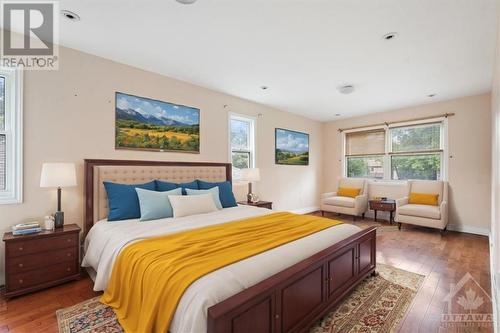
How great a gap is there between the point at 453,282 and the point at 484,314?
1.86ft

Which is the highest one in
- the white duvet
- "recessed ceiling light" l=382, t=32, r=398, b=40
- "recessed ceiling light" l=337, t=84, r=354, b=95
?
"recessed ceiling light" l=382, t=32, r=398, b=40

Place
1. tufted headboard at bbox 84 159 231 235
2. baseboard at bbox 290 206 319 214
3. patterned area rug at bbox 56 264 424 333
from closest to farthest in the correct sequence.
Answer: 1. patterned area rug at bbox 56 264 424 333
2. tufted headboard at bbox 84 159 231 235
3. baseboard at bbox 290 206 319 214

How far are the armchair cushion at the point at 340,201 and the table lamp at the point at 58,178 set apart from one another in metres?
5.05

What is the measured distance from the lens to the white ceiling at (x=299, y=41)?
2.09 m

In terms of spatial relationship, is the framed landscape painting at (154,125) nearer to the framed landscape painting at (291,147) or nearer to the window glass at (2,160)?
the window glass at (2,160)

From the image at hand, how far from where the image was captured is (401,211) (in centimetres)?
458

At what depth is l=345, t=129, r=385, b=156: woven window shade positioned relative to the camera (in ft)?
18.7

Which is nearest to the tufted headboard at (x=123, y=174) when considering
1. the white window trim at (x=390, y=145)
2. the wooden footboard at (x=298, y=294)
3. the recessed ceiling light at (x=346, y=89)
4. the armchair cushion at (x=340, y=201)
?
the wooden footboard at (x=298, y=294)

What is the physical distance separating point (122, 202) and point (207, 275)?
1.86 metres

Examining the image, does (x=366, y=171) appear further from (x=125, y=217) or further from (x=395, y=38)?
(x=125, y=217)

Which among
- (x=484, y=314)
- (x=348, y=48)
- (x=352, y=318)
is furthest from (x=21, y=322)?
(x=348, y=48)

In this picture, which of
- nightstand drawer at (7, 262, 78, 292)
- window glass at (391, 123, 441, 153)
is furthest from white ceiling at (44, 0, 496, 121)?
nightstand drawer at (7, 262, 78, 292)

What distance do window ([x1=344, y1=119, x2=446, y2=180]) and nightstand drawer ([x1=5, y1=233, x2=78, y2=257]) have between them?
6.02 meters

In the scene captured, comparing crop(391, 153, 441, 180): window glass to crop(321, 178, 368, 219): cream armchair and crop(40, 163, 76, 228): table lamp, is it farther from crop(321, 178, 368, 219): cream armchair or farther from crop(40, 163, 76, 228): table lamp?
crop(40, 163, 76, 228): table lamp
